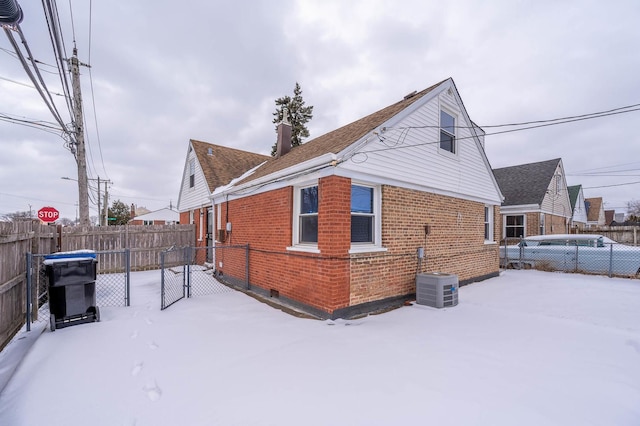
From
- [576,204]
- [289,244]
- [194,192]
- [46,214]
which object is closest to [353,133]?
[289,244]

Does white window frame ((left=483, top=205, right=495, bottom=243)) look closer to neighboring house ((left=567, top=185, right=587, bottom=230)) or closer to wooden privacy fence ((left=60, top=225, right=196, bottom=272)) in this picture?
wooden privacy fence ((left=60, top=225, right=196, bottom=272))

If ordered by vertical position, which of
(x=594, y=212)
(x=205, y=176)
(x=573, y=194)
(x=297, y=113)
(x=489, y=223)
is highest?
(x=297, y=113)

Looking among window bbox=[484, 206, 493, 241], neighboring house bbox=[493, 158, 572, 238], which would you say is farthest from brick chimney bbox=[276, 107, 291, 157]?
neighboring house bbox=[493, 158, 572, 238]

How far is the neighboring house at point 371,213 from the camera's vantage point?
562 centimetres

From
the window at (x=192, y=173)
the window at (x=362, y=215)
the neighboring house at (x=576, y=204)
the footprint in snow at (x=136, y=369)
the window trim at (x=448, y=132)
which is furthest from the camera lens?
the neighboring house at (x=576, y=204)

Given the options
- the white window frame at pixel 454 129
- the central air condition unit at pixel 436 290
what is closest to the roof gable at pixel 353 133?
the white window frame at pixel 454 129

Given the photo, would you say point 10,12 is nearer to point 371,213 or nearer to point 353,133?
point 353,133

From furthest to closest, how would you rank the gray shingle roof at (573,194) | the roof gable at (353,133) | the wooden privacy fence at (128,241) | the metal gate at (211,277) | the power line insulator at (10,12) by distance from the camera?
the gray shingle roof at (573,194), the wooden privacy fence at (128,241), the metal gate at (211,277), the roof gable at (353,133), the power line insulator at (10,12)

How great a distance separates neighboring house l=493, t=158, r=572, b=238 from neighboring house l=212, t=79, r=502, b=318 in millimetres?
9963

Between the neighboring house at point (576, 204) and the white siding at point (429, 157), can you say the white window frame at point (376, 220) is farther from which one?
the neighboring house at point (576, 204)

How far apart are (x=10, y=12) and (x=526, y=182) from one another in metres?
23.1

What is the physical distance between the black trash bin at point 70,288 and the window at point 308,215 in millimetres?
4146

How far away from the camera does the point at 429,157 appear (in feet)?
24.9

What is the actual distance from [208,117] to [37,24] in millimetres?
13694
